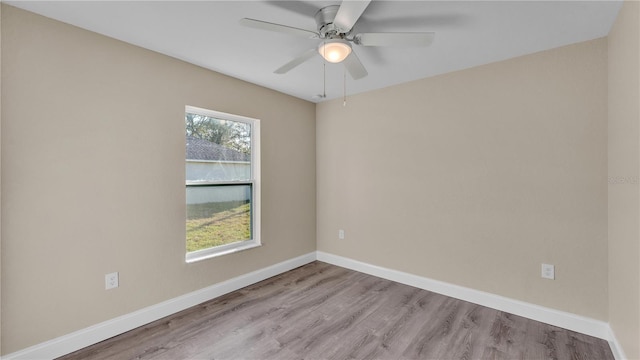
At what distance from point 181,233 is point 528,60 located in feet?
11.8

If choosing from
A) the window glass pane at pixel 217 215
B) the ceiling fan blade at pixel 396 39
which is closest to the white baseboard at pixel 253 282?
the window glass pane at pixel 217 215

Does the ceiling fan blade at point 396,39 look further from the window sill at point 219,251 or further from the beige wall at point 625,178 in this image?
the window sill at point 219,251

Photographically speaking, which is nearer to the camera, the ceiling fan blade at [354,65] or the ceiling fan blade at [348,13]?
the ceiling fan blade at [348,13]

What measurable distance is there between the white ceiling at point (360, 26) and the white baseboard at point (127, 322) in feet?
7.48

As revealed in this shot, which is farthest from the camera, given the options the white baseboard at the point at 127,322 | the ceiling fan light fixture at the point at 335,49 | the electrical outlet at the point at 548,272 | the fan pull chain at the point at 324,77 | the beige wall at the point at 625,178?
the fan pull chain at the point at 324,77

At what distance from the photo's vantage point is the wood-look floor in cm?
203

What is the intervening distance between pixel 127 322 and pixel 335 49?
270cm

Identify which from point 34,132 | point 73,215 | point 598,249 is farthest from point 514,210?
point 34,132

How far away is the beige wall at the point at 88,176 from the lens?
1821 millimetres

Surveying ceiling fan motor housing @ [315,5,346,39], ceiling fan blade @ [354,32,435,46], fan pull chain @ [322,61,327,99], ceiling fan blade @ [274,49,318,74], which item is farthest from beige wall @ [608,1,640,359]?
fan pull chain @ [322,61,327,99]

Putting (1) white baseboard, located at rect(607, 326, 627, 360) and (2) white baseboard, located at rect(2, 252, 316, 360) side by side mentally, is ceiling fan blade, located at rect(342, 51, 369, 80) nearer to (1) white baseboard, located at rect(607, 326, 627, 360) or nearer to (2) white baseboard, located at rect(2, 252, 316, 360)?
(2) white baseboard, located at rect(2, 252, 316, 360)

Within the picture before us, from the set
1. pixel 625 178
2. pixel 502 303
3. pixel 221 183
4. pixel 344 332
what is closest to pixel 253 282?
pixel 221 183

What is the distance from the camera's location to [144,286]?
241cm

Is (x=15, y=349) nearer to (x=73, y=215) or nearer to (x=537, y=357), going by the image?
(x=73, y=215)
